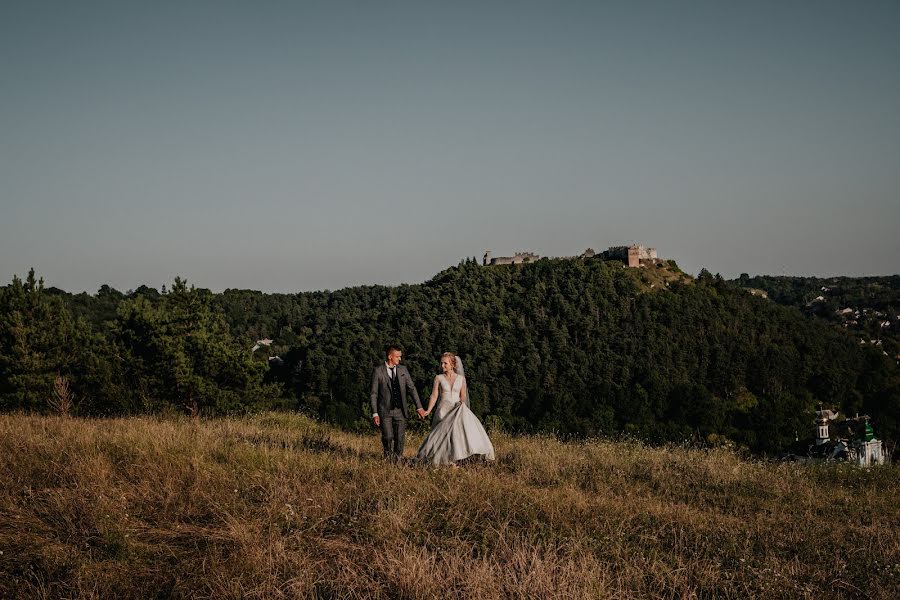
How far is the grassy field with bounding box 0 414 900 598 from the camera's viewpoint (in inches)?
146

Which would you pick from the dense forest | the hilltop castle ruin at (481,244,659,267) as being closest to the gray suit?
the dense forest

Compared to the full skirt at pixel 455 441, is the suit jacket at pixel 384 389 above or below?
above

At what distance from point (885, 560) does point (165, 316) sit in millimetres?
19480

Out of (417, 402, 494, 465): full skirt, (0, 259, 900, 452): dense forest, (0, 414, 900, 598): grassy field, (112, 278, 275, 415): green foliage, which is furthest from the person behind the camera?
(0, 259, 900, 452): dense forest

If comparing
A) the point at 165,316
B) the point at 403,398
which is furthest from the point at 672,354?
the point at 403,398

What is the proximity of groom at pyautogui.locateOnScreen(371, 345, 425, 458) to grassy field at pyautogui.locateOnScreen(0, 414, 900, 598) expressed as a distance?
0.78 metres

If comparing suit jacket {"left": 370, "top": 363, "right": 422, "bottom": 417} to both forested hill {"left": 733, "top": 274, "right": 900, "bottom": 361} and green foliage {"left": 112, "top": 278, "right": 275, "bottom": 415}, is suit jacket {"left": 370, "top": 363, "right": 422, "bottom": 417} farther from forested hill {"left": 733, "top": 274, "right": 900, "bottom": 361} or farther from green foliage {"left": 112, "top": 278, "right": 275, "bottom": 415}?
forested hill {"left": 733, "top": 274, "right": 900, "bottom": 361}

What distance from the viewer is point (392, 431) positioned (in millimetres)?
8070

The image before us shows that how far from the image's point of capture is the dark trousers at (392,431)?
7891 mm

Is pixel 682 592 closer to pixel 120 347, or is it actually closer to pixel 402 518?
pixel 402 518

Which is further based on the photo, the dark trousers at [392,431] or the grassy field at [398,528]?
the dark trousers at [392,431]

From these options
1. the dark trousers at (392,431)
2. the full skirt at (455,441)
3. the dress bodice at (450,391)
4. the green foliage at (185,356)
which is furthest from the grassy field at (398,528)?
the green foliage at (185,356)

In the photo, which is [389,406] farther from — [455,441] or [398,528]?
[398,528]

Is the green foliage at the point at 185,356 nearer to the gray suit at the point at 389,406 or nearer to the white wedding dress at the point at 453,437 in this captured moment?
the gray suit at the point at 389,406
